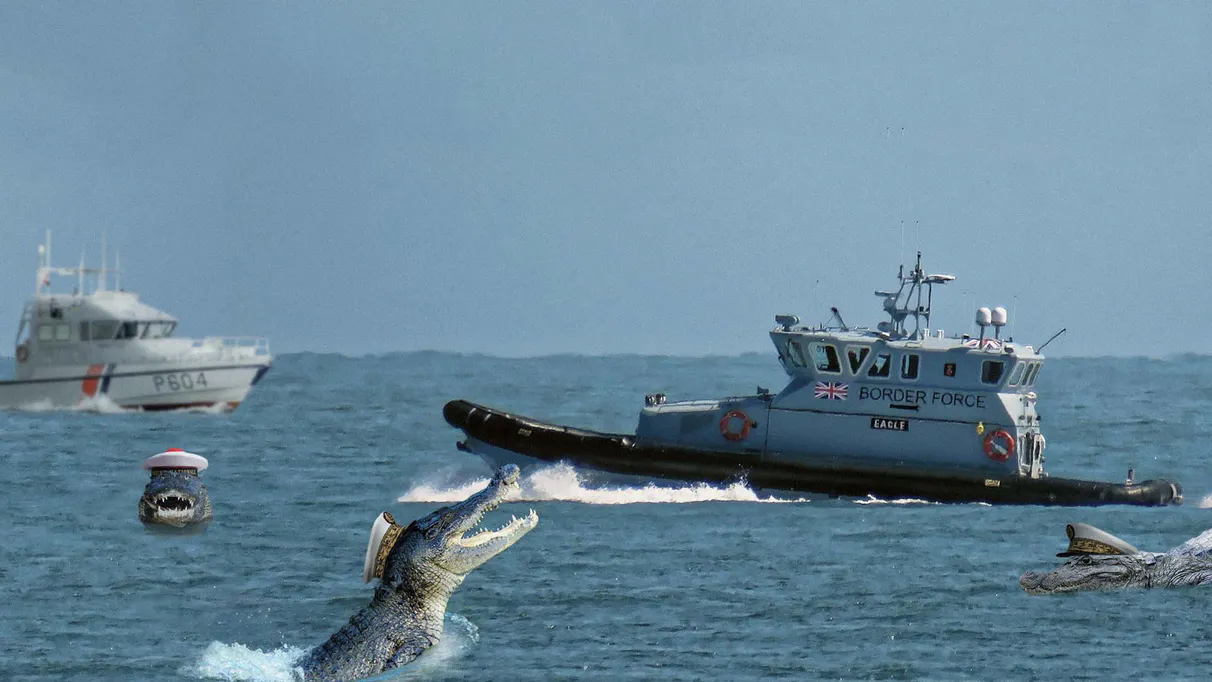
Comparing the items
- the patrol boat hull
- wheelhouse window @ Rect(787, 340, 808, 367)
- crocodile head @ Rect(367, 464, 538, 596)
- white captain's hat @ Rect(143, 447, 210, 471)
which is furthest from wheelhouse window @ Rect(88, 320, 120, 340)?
crocodile head @ Rect(367, 464, 538, 596)

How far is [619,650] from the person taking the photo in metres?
18.8

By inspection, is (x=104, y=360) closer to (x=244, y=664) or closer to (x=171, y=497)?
(x=171, y=497)

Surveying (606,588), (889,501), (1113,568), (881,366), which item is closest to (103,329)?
(881,366)

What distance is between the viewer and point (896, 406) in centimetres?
3009

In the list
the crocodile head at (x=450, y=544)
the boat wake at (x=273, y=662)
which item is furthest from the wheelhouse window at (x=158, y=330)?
the crocodile head at (x=450, y=544)

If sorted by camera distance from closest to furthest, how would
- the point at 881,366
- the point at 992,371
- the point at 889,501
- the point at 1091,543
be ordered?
the point at 1091,543, the point at 992,371, the point at 889,501, the point at 881,366

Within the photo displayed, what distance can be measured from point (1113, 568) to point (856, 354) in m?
8.58

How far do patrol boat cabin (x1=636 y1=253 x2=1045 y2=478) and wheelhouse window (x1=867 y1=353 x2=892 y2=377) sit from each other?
18 millimetres

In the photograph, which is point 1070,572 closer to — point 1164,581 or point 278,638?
point 1164,581

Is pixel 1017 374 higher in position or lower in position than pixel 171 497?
higher

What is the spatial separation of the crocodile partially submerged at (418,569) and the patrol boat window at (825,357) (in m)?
13.4

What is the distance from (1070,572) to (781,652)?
215 inches

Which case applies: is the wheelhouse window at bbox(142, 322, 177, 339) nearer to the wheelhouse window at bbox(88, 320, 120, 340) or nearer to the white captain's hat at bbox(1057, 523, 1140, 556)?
the wheelhouse window at bbox(88, 320, 120, 340)

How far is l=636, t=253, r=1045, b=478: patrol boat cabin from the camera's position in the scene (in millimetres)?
29812
